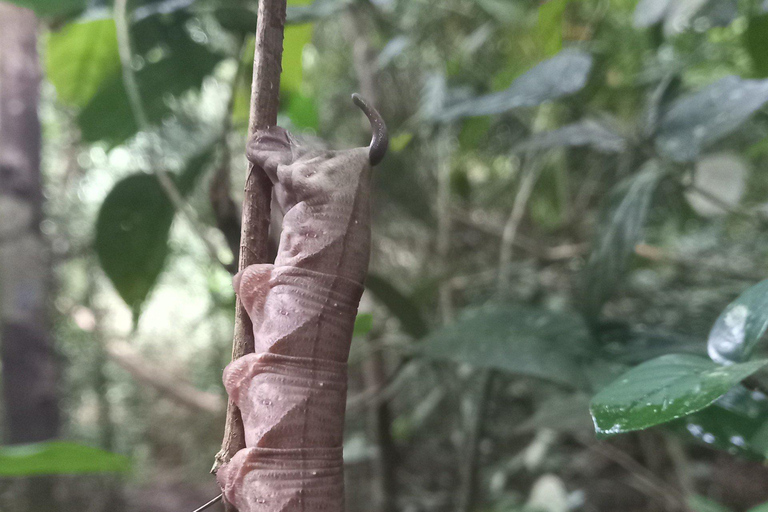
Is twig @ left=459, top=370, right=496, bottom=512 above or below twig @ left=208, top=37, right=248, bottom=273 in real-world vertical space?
below

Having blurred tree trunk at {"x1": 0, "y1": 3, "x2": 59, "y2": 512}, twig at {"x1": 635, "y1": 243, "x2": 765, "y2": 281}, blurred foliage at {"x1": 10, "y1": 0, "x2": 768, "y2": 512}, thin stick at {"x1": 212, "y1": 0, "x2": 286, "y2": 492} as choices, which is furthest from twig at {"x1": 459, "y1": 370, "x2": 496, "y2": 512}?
blurred tree trunk at {"x1": 0, "y1": 3, "x2": 59, "y2": 512}

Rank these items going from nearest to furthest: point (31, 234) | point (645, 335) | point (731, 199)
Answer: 1. point (645, 335)
2. point (731, 199)
3. point (31, 234)

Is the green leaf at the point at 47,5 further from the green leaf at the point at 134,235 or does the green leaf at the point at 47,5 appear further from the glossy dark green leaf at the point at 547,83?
the glossy dark green leaf at the point at 547,83

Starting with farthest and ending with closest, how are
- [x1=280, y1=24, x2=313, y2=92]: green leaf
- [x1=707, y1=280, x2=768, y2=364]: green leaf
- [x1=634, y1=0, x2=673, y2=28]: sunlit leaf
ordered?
[x1=280, y1=24, x2=313, y2=92]: green leaf
[x1=634, y1=0, x2=673, y2=28]: sunlit leaf
[x1=707, y1=280, x2=768, y2=364]: green leaf

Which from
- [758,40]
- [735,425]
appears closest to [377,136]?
[735,425]

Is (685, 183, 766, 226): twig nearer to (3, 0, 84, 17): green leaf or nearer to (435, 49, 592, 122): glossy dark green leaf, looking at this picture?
(435, 49, 592, 122): glossy dark green leaf

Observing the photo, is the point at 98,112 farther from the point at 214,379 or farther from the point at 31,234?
the point at 214,379

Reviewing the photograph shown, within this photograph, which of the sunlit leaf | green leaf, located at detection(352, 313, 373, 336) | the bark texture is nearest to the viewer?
green leaf, located at detection(352, 313, 373, 336)

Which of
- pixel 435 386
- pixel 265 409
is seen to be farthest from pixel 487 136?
pixel 265 409
